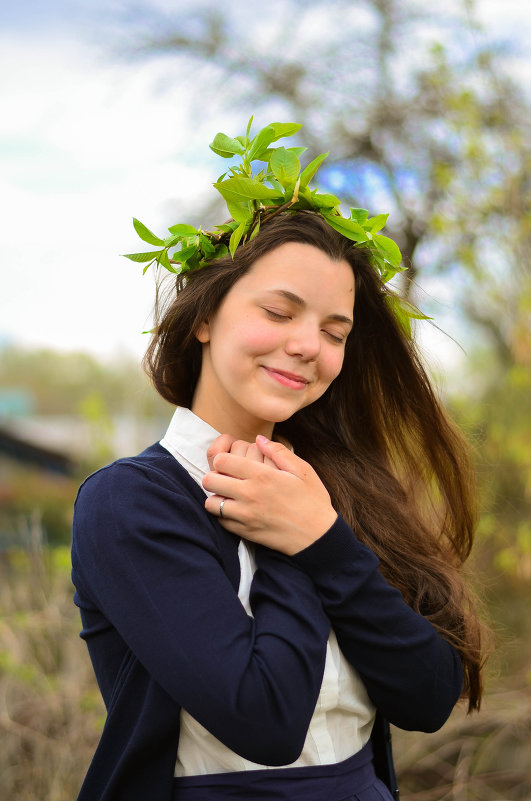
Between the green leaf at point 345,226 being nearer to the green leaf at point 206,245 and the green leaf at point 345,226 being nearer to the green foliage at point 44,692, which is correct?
the green leaf at point 206,245

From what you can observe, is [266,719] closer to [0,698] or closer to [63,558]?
[0,698]

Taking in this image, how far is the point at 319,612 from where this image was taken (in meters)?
1.49

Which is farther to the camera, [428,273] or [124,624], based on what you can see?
[428,273]

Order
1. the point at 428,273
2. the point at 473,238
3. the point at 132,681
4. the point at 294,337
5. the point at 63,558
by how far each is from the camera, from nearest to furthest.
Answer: the point at 132,681, the point at 294,337, the point at 63,558, the point at 473,238, the point at 428,273

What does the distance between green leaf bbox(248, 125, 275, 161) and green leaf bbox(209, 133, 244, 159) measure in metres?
0.03

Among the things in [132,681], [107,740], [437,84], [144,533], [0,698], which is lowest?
[0,698]

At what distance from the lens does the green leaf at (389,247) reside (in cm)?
190

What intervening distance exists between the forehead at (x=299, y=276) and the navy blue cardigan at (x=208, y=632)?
431mm

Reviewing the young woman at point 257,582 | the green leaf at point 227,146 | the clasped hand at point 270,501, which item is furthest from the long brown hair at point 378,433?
the clasped hand at point 270,501

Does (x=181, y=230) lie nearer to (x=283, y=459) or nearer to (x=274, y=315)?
(x=274, y=315)

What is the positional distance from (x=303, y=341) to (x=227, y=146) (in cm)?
53

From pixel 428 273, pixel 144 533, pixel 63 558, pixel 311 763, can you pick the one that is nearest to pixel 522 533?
pixel 428 273

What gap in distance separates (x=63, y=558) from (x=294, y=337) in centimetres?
296

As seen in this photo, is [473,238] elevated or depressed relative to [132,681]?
elevated
